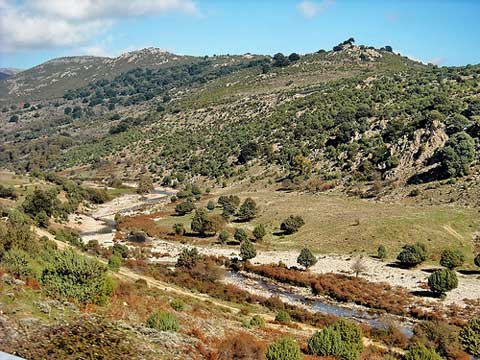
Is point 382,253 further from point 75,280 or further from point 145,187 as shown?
point 145,187

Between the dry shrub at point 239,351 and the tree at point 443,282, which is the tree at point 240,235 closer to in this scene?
the tree at point 443,282

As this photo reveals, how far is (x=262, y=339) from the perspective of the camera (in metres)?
23.9

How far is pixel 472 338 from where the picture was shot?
2722cm

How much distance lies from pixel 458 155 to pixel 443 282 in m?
34.9

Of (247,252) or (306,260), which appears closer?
(306,260)

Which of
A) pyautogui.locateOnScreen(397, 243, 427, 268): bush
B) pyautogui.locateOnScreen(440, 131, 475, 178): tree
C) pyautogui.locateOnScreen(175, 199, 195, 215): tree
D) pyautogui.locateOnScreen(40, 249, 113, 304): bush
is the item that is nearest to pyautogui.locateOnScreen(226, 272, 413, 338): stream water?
pyautogui.locateOnScreen(397, 243, 427, 268): bush

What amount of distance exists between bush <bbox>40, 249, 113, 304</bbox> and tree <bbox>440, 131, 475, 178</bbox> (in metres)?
56.6

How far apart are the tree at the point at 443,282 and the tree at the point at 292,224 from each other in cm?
2205

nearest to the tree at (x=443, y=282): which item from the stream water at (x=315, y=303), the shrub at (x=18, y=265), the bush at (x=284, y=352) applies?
the stream water at (x=315, y=303)

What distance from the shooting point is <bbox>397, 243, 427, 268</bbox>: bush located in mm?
44344

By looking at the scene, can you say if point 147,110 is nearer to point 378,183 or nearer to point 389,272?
point 378,183

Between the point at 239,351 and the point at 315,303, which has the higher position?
the point at 239,351

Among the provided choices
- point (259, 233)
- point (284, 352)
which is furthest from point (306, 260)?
point (284, 352)

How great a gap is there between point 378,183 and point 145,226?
1433 inches
